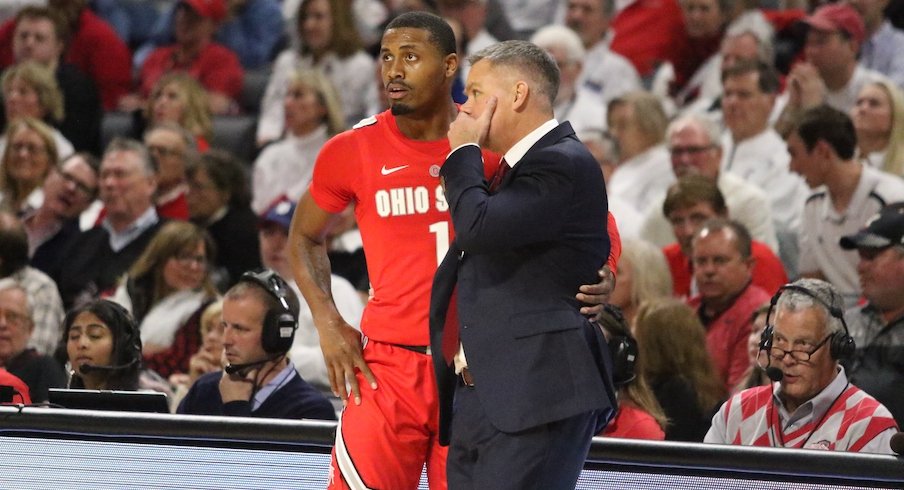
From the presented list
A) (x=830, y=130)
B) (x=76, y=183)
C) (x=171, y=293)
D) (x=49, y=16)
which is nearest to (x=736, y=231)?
(x=830, y=130)

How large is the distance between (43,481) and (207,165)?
13.5 feet

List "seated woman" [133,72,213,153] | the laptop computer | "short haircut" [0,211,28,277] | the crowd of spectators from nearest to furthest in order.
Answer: the laptop computer, the crowd of spectators, "short haircut" [0,211,28,277], "seated woman" [133,72,213,153]

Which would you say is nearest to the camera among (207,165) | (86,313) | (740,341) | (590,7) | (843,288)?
(86,313)

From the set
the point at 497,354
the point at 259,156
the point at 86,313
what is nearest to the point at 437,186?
the point at 497,354

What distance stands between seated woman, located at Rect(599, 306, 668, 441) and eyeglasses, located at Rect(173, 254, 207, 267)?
2576 millimetres

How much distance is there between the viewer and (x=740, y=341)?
20.7 ft

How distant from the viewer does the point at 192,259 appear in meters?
7.10

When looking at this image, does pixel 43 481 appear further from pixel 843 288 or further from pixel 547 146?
pixel 843 288

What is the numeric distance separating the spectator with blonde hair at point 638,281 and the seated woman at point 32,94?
4.33m

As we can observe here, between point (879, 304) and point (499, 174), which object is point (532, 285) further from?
point (879, 304)

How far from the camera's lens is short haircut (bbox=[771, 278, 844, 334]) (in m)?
4.57

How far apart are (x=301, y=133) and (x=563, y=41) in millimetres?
1641

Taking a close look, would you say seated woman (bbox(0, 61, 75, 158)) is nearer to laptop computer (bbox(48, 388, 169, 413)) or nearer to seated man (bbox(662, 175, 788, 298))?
seated man (bbox(662, 175, 788, 298))

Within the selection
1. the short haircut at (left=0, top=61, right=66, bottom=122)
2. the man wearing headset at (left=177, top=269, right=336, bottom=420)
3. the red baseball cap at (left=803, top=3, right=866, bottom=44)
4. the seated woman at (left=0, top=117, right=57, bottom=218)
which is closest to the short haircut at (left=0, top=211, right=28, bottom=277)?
the seated woman at (left=0, top=117, right=57, bottom=218)
